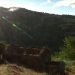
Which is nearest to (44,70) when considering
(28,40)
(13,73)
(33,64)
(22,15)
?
(33,64)

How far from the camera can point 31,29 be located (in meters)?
121

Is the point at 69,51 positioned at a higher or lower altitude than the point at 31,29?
lower

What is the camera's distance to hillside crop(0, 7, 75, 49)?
10603 centimetres

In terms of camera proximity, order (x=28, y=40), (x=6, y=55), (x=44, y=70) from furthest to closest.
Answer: (x=28, y=40), (x=6, y=55), (x=44, y=70)

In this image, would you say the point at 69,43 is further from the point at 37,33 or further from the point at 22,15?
the point at 22,15

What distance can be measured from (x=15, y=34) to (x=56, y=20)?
3537 centimetres

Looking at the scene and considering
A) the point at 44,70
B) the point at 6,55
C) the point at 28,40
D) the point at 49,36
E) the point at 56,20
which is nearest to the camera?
the point at 44,70

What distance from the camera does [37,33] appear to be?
11844 cm

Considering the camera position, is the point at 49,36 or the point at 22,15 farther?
the point at 22,15

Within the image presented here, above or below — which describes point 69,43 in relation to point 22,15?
below

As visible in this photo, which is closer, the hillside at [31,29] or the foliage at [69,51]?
the foliage at [69,51]

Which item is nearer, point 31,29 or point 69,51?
Answer: point 69,51

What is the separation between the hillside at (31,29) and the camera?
106031 mm

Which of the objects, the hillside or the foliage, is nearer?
the foliage
